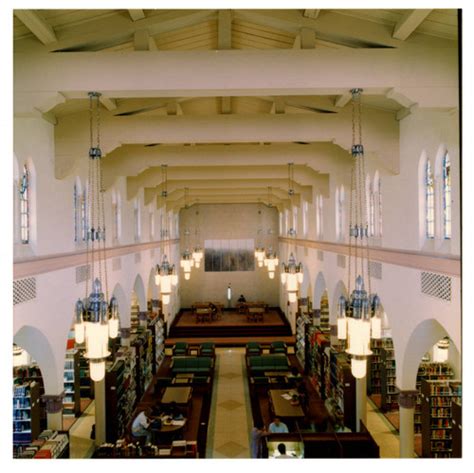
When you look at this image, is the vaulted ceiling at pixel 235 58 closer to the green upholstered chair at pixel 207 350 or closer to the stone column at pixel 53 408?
the stone column at pixel 53 408

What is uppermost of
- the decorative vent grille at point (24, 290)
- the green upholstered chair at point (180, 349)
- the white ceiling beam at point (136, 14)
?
the white ceiling beam at point (136, 14)

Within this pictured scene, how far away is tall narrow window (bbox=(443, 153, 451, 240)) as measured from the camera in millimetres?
7809

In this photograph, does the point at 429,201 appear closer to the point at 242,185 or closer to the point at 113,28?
the point at 113,28

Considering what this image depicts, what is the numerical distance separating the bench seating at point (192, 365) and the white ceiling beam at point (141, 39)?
14213 mm

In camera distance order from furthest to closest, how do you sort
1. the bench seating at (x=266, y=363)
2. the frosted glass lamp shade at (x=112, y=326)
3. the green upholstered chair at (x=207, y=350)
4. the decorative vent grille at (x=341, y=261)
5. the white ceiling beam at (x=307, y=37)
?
the green upholstered chair at (x=207, y=350), the bench seating at (x=266, y=363), the decorative vent grille at (x=341, y=261), the frosted glass lamp shade at (x=112, y=326), the white ceiling beam at (x=307, y=37)

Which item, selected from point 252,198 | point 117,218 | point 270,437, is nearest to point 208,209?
point 252,198

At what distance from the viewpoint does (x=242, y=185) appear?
19438 millimetres

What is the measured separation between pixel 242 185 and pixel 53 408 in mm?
11904

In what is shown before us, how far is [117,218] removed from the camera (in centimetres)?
1478

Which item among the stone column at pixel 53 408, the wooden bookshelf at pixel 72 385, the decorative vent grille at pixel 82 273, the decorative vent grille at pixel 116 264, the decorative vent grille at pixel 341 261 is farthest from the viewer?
the wooden bookshelf at pixel 72 385

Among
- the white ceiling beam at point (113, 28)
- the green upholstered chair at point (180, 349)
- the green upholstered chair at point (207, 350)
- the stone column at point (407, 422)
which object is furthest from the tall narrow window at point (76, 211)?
the green upholstered chair at point (180, 349)

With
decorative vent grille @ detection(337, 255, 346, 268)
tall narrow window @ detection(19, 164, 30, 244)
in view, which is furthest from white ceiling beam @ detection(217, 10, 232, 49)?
decorative vent grille @ detection(337, 255, 346, 268)

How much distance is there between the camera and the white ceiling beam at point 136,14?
5641 mm

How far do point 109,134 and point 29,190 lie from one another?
1720 millimetres
